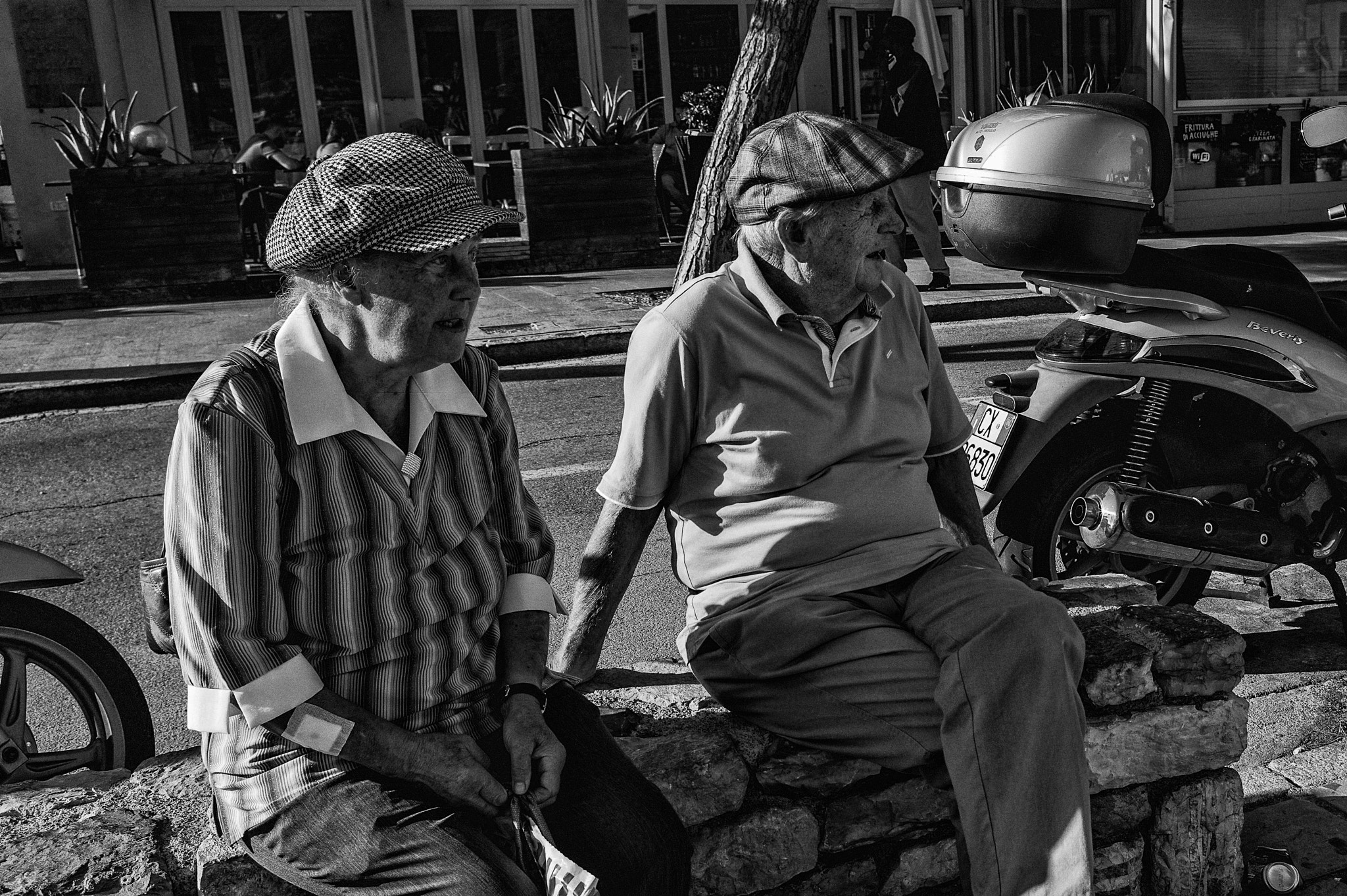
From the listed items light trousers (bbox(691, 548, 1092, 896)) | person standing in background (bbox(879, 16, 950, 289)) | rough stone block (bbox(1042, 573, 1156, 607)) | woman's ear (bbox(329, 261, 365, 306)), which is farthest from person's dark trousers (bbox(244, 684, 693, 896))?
person standing in background (bbox(879, 16, 950, 289))

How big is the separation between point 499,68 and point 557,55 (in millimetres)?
750

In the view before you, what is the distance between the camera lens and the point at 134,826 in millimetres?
2209

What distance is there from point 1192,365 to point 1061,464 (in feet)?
1.51

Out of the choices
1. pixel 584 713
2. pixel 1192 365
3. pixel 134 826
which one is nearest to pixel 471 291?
pixel 584 713

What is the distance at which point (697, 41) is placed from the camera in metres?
16.9

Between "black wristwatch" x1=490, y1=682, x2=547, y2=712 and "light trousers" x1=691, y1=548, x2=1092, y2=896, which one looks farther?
"black wristwatch" x1=490, y1=682, x2=547, y2=712

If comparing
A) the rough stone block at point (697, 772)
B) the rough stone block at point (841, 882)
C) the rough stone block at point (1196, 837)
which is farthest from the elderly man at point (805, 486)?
the rough stone block at point (1196, 837)

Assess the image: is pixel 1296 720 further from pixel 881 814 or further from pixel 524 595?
pixel 524 595

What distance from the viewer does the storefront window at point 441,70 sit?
1593 centimetres

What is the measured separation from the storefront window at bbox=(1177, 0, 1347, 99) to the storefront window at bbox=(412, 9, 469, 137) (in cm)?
859

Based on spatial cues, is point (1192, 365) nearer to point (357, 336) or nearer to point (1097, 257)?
point (1097, 257)

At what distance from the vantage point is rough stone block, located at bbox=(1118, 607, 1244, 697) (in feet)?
8.46

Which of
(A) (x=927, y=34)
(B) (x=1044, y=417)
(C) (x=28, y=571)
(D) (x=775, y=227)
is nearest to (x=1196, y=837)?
(B) (x=1044, y=417)

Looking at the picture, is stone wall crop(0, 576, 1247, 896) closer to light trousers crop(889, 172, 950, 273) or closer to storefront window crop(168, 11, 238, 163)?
light trousers crop(889, 172, 950, 273)
